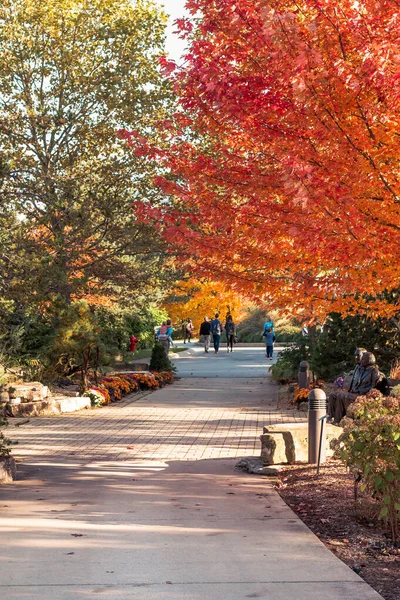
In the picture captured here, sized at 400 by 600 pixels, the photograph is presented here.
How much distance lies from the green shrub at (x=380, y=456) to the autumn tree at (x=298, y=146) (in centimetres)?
177

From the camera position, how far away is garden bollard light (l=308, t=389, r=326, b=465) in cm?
1021

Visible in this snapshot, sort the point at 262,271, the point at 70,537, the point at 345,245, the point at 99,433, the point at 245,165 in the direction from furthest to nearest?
1. the point at 99,433
2. the point at 262,271
3. the point at 245,165
4. the point at 345,245
5. the point at 70,537

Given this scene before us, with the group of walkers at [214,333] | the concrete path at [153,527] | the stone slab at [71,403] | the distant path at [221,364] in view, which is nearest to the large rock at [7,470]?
the concrete path at [153,527]

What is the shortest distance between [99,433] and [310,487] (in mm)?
5853

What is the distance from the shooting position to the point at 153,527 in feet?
23.6

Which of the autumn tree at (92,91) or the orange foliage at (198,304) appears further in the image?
the orange foliage at (198,304)

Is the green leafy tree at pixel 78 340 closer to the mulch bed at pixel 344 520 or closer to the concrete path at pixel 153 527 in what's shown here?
the concrete path at pixel 153 527

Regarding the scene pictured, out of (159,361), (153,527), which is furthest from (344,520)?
(159,361)

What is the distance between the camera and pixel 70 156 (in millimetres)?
23562

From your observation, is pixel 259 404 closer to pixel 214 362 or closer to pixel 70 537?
pixel 70 537

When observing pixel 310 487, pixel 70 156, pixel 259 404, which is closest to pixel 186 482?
pixel 310 487

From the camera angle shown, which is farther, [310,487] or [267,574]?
[310,487]

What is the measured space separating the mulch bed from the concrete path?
0.19 meters

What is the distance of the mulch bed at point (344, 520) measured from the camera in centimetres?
602
